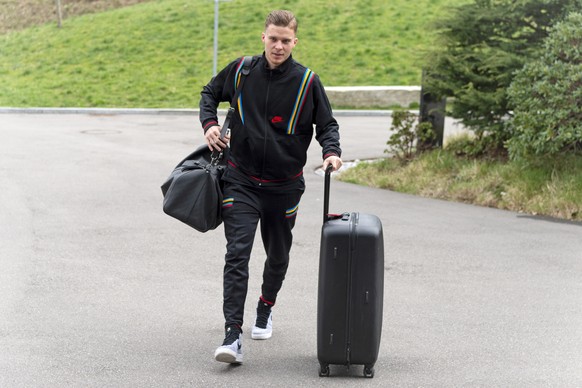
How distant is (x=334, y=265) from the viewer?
Result: 17.2 feet

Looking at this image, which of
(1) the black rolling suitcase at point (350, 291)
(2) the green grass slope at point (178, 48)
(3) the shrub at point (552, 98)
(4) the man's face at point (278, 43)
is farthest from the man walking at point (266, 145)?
(2) the green grass slope at point (178, 48)

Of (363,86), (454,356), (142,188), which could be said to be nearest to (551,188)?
(142,188)

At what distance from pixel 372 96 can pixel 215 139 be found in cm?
1910

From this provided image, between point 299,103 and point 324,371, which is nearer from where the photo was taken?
point 324,371

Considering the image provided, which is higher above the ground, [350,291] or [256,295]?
[350,291]

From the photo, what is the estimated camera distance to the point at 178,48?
30750mm

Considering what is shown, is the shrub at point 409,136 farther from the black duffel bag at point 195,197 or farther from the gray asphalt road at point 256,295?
the black duffel bag at point 195,197

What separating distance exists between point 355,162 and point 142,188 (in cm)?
397

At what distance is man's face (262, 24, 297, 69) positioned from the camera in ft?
18.1

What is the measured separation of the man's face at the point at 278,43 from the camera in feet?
18.1

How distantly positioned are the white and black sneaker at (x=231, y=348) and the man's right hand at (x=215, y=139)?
95cm

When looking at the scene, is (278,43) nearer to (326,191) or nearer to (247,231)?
(326,191)

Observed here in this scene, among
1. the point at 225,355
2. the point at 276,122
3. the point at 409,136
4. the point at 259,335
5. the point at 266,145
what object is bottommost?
the point at 409,136

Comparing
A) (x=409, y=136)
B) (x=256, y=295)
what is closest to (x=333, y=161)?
(x=256, y=295)
